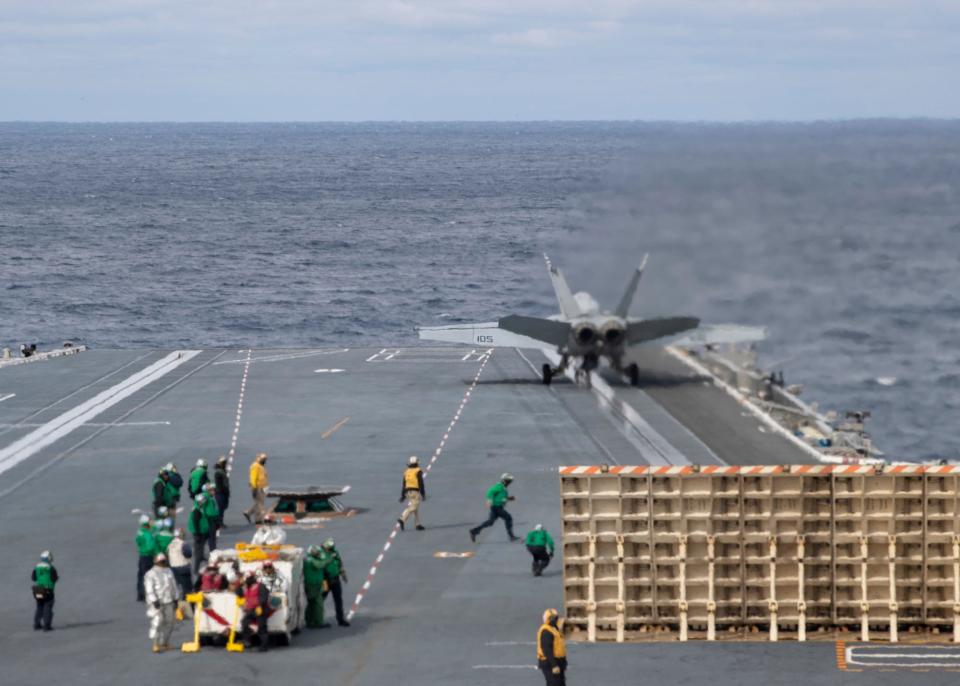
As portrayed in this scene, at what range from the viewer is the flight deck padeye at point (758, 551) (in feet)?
96.3

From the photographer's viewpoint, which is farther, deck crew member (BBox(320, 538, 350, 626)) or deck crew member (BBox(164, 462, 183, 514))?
deck crew member (BBox(164, 462, 183, 514))

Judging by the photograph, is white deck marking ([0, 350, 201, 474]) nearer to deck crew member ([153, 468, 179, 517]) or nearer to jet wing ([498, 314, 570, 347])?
deck crew member ([153, 468, 179, 517])

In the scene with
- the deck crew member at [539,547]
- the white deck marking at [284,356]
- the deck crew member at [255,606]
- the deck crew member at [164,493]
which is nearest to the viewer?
the deck crew member at [255,606]

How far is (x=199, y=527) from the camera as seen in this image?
34.8 meters

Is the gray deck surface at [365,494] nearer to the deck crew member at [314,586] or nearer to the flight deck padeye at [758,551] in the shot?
the deck crew member at [314,586]

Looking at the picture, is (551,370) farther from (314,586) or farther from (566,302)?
(314,586)

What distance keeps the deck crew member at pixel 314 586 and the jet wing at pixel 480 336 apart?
34.2m

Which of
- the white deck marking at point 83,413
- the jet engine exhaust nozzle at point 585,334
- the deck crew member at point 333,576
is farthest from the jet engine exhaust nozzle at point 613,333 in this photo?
the deck crew member at point 333,576

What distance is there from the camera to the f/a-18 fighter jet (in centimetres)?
6091

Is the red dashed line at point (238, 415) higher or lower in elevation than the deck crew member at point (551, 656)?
lower

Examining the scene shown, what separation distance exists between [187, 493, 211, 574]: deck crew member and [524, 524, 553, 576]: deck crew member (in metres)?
6.78

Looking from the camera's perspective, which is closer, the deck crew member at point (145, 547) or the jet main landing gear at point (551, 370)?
the deck crew member at point (145, 547)

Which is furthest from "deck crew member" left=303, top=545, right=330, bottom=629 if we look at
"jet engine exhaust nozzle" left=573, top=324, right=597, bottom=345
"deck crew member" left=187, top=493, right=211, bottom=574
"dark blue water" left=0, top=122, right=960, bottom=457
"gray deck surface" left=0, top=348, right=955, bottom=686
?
"dark blue water" left=0, top=122, right=960, bottom=457

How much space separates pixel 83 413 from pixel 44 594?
28146 mm
